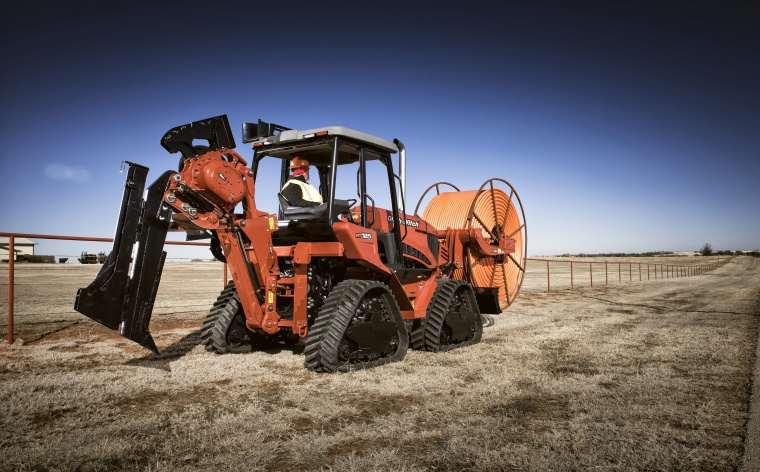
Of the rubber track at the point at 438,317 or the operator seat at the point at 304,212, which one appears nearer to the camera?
the operator seat at the point at 304,212

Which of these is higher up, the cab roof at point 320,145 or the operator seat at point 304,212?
the cab roof at point 320,145

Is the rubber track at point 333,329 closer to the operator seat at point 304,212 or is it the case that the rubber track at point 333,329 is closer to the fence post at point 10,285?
the operator seat at point 304,212

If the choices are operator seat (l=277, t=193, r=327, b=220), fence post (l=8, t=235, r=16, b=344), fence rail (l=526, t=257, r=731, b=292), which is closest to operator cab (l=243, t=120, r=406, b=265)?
operator seat (l=277, t=193, r=327, b=220)

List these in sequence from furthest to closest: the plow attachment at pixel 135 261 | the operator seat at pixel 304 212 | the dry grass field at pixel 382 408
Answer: the operator seat at pixel 304 212 < the plow attachment at pixel 135 261 < the dry grass field at pixel 382 408

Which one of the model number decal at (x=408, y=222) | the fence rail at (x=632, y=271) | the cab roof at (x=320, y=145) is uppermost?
the cab roof at (x=320, y=145)

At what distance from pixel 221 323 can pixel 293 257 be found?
57.8 inches

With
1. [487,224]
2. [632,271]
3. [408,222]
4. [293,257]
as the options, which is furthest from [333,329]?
[632,271]

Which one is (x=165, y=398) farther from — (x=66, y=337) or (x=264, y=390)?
(x=66, y=337)

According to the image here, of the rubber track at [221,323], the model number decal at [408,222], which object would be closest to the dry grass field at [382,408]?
the rubber track at [221,323]

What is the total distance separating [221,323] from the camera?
6.30 m

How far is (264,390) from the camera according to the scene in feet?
15.3

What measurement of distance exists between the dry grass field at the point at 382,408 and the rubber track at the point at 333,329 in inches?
8.1

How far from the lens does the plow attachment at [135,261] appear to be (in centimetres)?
463

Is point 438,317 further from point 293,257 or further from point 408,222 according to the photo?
point 293,257
